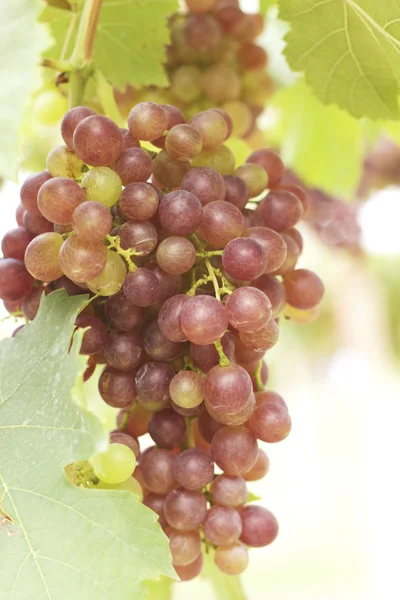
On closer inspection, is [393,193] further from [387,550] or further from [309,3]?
[387,550]

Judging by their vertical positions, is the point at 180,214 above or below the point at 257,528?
above

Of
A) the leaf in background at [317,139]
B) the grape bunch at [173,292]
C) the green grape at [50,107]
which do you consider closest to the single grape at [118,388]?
the grape bunch at [173,292]

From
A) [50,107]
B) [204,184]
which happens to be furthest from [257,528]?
[50,107]

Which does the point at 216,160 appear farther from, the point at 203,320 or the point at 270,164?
the point at 203,320

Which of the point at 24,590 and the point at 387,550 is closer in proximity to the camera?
the point at 24,590

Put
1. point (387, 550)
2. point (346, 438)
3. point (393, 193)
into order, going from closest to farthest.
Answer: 1. point (393, 193)
2. point (387, 550)
3. point (346, 438)

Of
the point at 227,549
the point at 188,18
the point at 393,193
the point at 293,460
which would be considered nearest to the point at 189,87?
the point at 188,18

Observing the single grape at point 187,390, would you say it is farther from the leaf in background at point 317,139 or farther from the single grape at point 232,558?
the leaf in background at point 317,139
